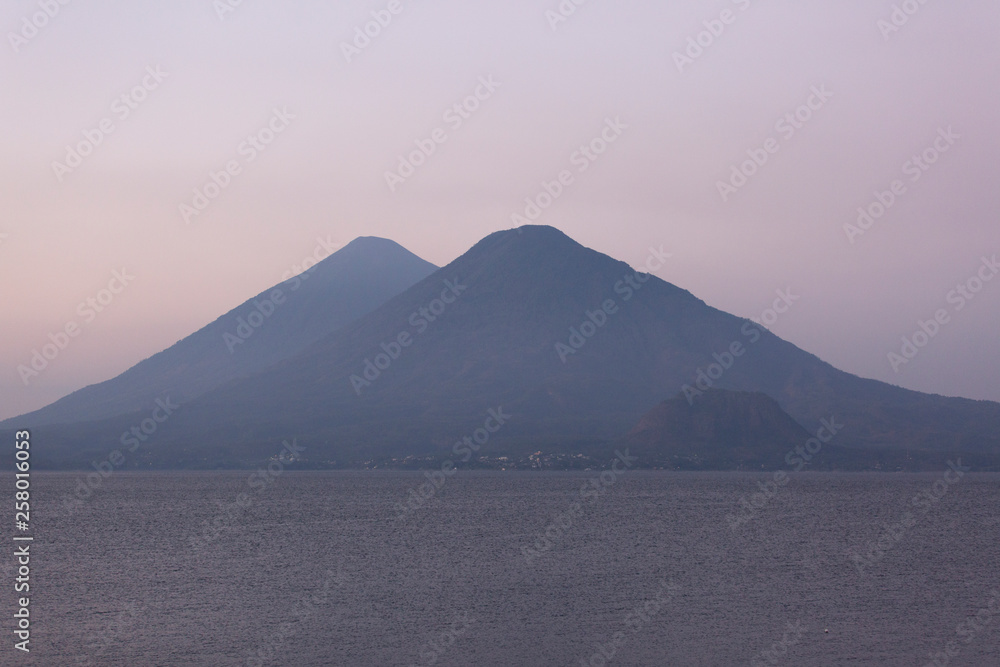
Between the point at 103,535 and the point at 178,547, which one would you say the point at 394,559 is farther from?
the point at 103,535

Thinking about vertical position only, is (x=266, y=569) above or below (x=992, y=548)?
above

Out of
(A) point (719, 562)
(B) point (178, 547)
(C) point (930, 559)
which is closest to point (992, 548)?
(C) point (930, 559)

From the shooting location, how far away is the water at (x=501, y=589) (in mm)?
37312

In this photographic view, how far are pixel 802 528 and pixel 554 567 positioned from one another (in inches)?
1356

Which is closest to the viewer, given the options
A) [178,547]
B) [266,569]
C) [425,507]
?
[266,569]

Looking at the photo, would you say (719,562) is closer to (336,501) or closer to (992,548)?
(992,548)

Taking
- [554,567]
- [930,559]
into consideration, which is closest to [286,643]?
[554,567]

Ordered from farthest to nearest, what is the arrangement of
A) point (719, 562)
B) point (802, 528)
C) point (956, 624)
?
point (802, 528), point (719, 562), point (956, 624)

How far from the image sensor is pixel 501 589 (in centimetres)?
5031

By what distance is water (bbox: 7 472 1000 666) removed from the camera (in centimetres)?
3731

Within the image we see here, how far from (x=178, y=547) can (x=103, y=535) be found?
12.1 metres

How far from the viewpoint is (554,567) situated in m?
57.8

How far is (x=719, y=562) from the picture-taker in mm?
61188

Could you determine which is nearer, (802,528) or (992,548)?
(992,548)
